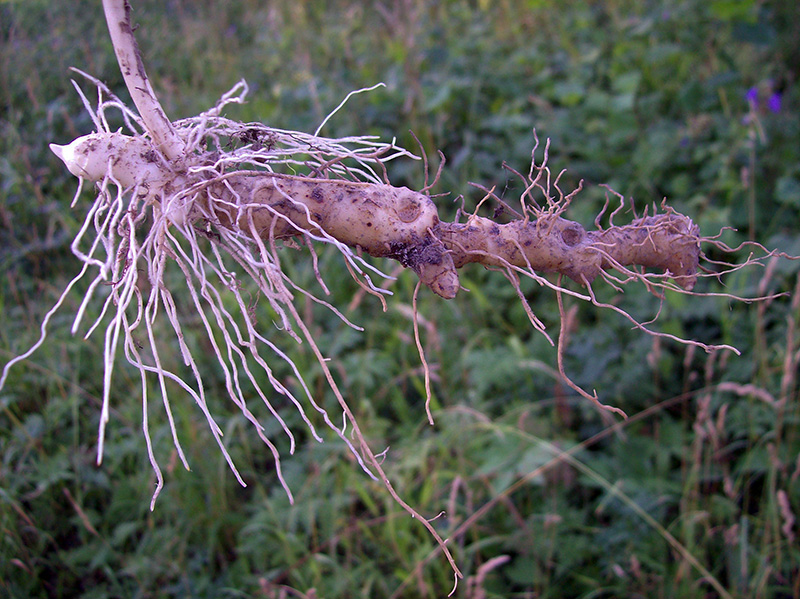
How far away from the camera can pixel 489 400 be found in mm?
1854

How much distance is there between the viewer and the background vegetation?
4.67 ft

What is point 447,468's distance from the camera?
1640 millimetres

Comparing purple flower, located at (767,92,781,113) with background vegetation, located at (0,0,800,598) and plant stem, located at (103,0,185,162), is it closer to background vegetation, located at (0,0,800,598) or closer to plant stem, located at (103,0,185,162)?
background vegetation, located at (0,0,800,598)

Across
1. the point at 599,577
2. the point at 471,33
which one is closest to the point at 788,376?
the point at 599,577

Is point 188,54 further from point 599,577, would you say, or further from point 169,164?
point 599,577

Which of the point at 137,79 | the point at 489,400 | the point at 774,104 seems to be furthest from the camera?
the point at 774,104

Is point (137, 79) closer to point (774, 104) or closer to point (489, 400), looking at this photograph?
point (489, 400)

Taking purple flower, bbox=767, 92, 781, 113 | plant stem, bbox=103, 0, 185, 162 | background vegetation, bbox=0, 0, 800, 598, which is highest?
plant stem, bbox=103, 0, 185, 162

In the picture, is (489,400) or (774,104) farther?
(774,104)

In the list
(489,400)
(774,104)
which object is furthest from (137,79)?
(774,104)

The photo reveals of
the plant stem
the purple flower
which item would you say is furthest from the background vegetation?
the plant stem

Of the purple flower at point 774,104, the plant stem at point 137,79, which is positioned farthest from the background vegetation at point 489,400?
the plant stem at point 137,79

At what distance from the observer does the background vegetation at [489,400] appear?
142 centimetres

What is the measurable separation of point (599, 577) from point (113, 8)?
1.54 meters
